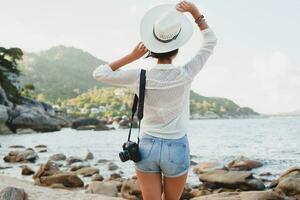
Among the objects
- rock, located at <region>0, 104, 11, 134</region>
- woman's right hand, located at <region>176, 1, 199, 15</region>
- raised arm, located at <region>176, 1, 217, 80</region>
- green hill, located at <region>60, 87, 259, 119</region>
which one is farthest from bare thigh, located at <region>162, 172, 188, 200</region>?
green hill, located at <region>60, 87, 259, 119</region>

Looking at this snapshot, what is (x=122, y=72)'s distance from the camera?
290cm

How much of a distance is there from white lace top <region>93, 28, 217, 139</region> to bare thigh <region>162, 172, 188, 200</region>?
0.29 meters

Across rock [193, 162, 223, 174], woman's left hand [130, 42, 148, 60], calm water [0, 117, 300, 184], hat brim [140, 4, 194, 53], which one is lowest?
calm water [0, 117, 300, 184]

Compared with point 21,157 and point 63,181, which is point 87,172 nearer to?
point 63,181

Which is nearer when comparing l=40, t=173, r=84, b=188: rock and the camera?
the camera

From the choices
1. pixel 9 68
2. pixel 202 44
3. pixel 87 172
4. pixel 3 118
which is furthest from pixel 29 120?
pixel 202 44

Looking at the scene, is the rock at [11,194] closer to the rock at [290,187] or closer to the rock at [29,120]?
the rock at [290,187]

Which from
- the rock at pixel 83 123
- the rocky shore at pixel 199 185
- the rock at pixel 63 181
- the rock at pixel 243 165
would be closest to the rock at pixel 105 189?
the rocky shore at pixel 199 185

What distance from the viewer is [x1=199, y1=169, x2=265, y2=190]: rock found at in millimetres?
11297

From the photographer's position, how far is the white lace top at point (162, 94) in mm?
2873

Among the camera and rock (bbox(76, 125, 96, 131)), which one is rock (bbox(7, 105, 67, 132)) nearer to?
rock (bbox(76, 125, 96, 131))

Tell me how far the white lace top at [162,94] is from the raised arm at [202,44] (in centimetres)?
6

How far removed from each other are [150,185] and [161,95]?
60cm

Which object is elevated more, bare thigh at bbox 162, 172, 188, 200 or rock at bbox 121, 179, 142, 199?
bare thigh at bbox 162, 172, 188, 200
